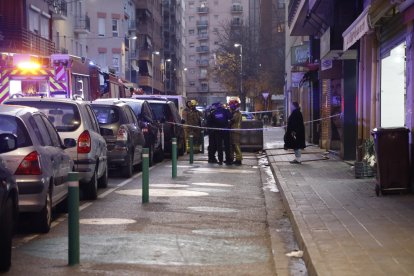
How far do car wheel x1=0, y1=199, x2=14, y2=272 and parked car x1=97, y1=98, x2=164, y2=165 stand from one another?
11522 millimetres

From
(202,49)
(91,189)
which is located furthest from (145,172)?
(202,49)

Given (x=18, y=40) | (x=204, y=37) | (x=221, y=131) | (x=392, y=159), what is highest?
(x=204, y=37)

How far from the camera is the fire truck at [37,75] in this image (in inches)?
743

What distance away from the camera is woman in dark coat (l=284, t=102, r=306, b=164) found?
1923cm

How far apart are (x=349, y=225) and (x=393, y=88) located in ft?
21.8

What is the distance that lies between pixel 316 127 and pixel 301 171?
12926 millimetres

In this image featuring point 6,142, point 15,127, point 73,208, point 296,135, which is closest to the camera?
point 73,208

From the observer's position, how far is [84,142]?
11.7 metres

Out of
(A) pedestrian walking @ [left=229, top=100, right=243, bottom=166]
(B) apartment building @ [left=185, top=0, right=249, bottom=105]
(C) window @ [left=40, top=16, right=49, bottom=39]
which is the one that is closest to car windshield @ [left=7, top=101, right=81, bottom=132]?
(A) pedestrian walking @ [left=229, top=100, right=243, bottom=166]

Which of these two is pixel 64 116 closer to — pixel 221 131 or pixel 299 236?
pixel 299 236

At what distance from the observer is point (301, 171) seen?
16812mm

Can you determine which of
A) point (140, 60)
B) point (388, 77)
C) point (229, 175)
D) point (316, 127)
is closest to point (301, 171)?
point (229, 175)

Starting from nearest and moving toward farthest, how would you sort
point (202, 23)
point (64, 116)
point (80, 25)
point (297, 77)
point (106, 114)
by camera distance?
point (64, 116), point (106, 114), point (297, 77), point (80, 25), point (202, 23)

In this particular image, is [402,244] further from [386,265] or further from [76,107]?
[76,107]
